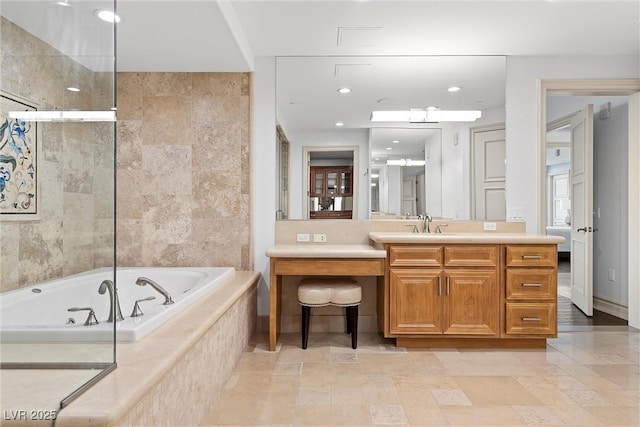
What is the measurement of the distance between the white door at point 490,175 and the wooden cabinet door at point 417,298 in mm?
941

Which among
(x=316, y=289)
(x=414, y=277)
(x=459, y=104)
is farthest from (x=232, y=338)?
(x=459, y=104)

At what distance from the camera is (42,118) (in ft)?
4.13

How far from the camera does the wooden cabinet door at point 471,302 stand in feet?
9.45

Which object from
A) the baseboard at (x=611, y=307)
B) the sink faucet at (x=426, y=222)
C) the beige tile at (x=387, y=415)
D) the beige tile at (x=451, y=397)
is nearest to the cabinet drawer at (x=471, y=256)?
the sink faucet at (x=426, y=222)

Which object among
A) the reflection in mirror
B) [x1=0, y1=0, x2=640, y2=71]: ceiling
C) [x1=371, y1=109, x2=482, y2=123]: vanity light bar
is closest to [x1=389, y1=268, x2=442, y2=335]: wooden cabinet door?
the reflection in mirror

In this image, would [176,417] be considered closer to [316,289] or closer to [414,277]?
[316,289]

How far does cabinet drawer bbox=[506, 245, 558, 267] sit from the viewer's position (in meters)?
2.89

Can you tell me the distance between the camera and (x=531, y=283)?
289 cm

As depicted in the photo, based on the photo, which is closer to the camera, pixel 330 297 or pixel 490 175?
pixel 330 297

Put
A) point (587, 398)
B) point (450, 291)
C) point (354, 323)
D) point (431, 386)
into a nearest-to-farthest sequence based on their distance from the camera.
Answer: point (587, 398) < point (431, 386) < point (450, 291) < point (354, 323)

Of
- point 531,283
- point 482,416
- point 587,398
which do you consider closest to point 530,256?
point 531,283

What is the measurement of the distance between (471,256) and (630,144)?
2.01m

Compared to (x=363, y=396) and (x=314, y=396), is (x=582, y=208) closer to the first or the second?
(x=363, y=396)

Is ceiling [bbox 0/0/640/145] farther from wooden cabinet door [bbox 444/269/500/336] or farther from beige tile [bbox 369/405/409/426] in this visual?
beige tile [bbox 369/405/409/426]
